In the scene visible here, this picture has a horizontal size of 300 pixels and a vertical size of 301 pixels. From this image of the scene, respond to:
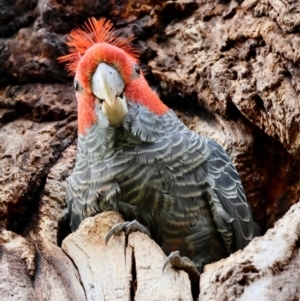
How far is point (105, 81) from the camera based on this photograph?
2844mm

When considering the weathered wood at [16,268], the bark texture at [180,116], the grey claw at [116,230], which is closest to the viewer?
the bark texture at [180,116]

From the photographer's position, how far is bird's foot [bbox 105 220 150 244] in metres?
2.58

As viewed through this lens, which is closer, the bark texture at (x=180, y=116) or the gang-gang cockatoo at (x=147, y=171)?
the bark texture at (x=180, y=116)

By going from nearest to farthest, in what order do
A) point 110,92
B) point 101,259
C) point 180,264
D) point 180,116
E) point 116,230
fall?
point 180,264 → point 101,259 → point 116,230 → point 110,92 → point 180,116

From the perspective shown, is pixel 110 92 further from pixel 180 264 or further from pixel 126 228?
pixel 180 264

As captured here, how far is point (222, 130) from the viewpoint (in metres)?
3.72

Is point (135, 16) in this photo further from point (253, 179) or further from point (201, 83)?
point (253, 179)

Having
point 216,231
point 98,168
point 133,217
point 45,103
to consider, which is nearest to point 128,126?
point 98,168

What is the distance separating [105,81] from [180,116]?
1.27 metres

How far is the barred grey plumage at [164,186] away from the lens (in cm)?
288

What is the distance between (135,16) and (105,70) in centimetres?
137

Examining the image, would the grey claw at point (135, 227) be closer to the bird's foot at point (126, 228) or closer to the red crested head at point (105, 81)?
the bird's foot at point (126, 228)

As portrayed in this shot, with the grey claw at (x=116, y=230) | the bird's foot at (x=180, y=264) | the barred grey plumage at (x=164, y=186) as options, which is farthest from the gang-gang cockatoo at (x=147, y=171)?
the bird's foot at (x=180, y=264)

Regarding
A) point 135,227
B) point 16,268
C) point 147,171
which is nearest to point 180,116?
point 147,171
